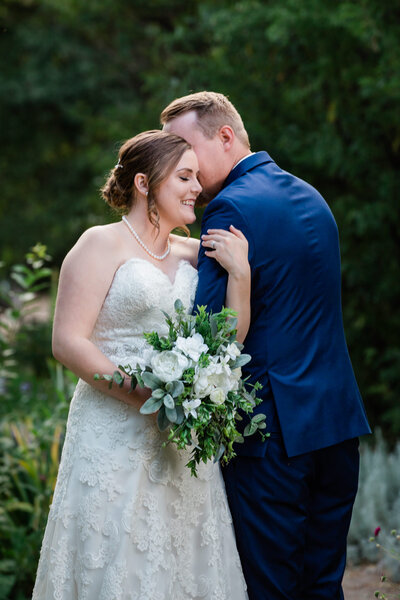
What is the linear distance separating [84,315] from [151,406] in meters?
0.50

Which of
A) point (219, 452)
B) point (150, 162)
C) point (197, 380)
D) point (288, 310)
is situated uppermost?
point (150, 162)

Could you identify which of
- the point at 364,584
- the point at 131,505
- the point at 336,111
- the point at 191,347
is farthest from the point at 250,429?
the point at 336,111

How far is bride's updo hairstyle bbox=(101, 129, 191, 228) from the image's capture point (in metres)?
2.84

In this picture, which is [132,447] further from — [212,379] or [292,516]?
[292,516]

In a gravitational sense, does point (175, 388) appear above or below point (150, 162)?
below

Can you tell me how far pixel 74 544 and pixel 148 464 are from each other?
405 mm

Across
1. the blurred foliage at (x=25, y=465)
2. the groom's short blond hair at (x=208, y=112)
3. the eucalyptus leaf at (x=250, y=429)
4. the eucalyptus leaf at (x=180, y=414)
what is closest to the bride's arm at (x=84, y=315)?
the eucalyptus leaf at (x=180, y=414)

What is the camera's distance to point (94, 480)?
8.79 feet

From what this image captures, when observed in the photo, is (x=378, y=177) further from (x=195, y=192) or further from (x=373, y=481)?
(x=195, y=192)

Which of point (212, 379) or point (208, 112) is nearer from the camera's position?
point (212, 379)

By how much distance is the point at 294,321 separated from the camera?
9.02 feet

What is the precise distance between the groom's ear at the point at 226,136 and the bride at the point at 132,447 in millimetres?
187

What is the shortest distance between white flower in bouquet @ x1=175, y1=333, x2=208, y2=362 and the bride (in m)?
0.28

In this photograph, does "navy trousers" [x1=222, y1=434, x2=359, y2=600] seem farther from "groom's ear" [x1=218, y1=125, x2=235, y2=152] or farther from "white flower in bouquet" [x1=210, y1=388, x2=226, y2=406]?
"groom's ear" [x1=218, y1=125, x2=235, y2=152]
